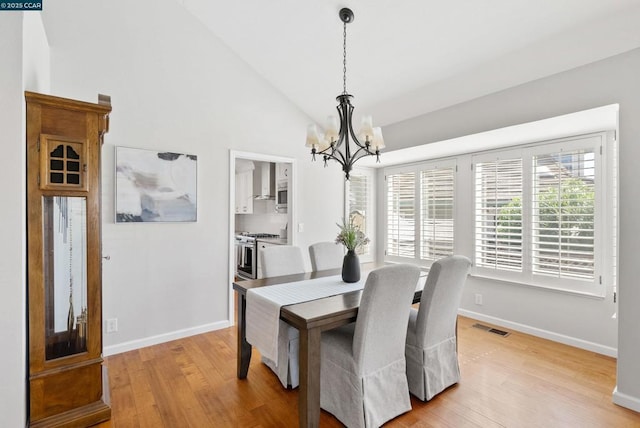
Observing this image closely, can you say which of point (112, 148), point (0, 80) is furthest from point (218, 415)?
point (112, 148)

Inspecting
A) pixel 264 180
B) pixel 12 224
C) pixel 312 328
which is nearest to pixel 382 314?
pixel 312 328

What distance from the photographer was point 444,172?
14.1ft

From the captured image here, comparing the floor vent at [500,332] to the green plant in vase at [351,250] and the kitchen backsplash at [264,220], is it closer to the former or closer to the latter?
the green plant in vase at [351,250]

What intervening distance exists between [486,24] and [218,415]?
3.44 m

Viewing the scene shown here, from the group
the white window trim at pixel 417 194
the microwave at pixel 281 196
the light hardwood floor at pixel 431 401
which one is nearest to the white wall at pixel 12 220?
the light hardwood floor at pixel 431 401

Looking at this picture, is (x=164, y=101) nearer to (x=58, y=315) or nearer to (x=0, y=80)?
(x=0, y=80)

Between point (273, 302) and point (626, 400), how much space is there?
99.4 inches

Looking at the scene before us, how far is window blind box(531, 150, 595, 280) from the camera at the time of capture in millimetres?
3092

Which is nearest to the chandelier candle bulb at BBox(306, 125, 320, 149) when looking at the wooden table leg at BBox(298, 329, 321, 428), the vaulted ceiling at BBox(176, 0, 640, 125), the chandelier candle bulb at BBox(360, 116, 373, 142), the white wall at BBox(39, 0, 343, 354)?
the chandelier candle bulb at BBox(360, 116, 373, 142)

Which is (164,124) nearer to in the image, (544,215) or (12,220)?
(12,220)

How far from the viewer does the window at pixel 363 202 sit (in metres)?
5.04

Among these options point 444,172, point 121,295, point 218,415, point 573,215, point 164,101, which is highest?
Answer: point 164,101

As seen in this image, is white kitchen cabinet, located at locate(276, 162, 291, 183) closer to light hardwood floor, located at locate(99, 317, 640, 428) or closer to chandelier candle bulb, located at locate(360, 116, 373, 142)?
light hardwood floor, located at locate(99, 317, 640, 428)

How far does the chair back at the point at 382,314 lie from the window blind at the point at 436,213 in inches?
99.8
